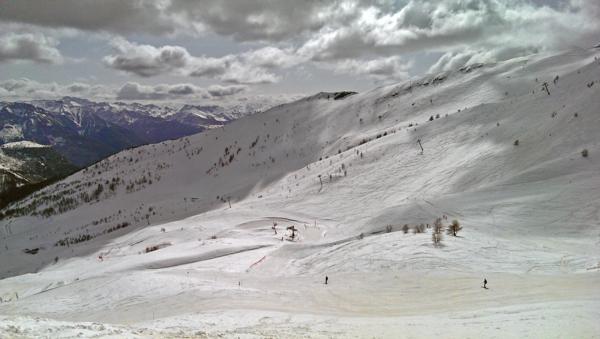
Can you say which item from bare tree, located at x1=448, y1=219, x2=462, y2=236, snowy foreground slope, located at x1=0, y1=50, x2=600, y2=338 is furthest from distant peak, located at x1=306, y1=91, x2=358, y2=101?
bare tree, located at x1=448, y1=219, x2=462, y2=236

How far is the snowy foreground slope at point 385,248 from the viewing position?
7.82 meters

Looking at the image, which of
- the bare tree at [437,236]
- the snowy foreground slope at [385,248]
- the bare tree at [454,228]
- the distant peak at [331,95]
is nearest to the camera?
the snowy foreground slope at [385,248]

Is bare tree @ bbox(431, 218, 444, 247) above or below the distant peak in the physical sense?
below

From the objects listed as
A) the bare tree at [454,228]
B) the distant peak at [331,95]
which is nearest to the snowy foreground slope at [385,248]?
the bare tree at [454,228]

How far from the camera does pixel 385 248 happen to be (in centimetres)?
1204

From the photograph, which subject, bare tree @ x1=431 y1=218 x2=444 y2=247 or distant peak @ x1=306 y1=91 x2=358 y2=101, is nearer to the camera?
bare tree @ x1=431 y1=218 x2=444 y2=247

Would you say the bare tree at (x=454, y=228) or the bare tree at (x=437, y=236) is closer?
the bare tree at (x=437, y=236)

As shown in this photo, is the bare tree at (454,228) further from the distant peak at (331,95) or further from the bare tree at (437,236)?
the distant peak at (331,95)

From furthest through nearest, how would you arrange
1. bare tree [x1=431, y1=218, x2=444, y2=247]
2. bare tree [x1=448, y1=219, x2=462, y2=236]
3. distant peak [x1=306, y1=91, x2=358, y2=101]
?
1. distant peak [x1=306, y1=91, x2=358, y2=101]
2. bare tree [x1=448, y1=219, x2=462, y2=236]
3. bare tree [x1=431, y1=218, x2=444, y2=247]

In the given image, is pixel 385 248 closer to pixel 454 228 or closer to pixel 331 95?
pixel 454 228

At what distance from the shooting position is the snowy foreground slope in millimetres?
7816

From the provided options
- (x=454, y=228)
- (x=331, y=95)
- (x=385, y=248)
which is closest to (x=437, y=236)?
(x=454, y=228)

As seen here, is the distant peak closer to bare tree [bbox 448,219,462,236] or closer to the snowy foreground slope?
the snowy foreground slope

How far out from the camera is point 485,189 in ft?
49.5
